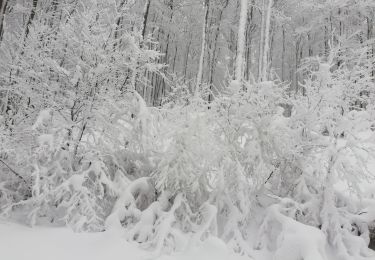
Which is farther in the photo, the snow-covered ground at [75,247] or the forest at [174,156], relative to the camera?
the forest at [174,156]

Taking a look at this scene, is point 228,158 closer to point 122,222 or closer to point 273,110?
point 273,110

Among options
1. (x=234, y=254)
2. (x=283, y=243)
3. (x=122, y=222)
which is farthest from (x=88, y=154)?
(x=283, y=243)

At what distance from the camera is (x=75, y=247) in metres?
5.34

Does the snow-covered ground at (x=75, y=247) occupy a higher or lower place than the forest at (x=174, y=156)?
lower

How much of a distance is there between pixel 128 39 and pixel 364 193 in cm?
502

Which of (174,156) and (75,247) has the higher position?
(174,156)

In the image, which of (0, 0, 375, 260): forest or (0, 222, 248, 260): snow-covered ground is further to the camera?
(0, 0, 375, 260): forest

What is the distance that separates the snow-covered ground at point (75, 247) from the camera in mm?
5000

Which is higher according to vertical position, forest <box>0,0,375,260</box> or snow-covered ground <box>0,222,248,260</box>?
forest <box>0,0,375,260</box>

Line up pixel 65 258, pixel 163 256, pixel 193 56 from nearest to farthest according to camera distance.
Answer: pixel 65 258
pixel 163 256
pixel 193 56

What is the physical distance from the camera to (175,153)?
6.52 m

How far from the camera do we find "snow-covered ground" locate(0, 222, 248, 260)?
16.4 ft

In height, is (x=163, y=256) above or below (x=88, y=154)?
below

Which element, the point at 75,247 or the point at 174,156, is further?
the point at 174,156
